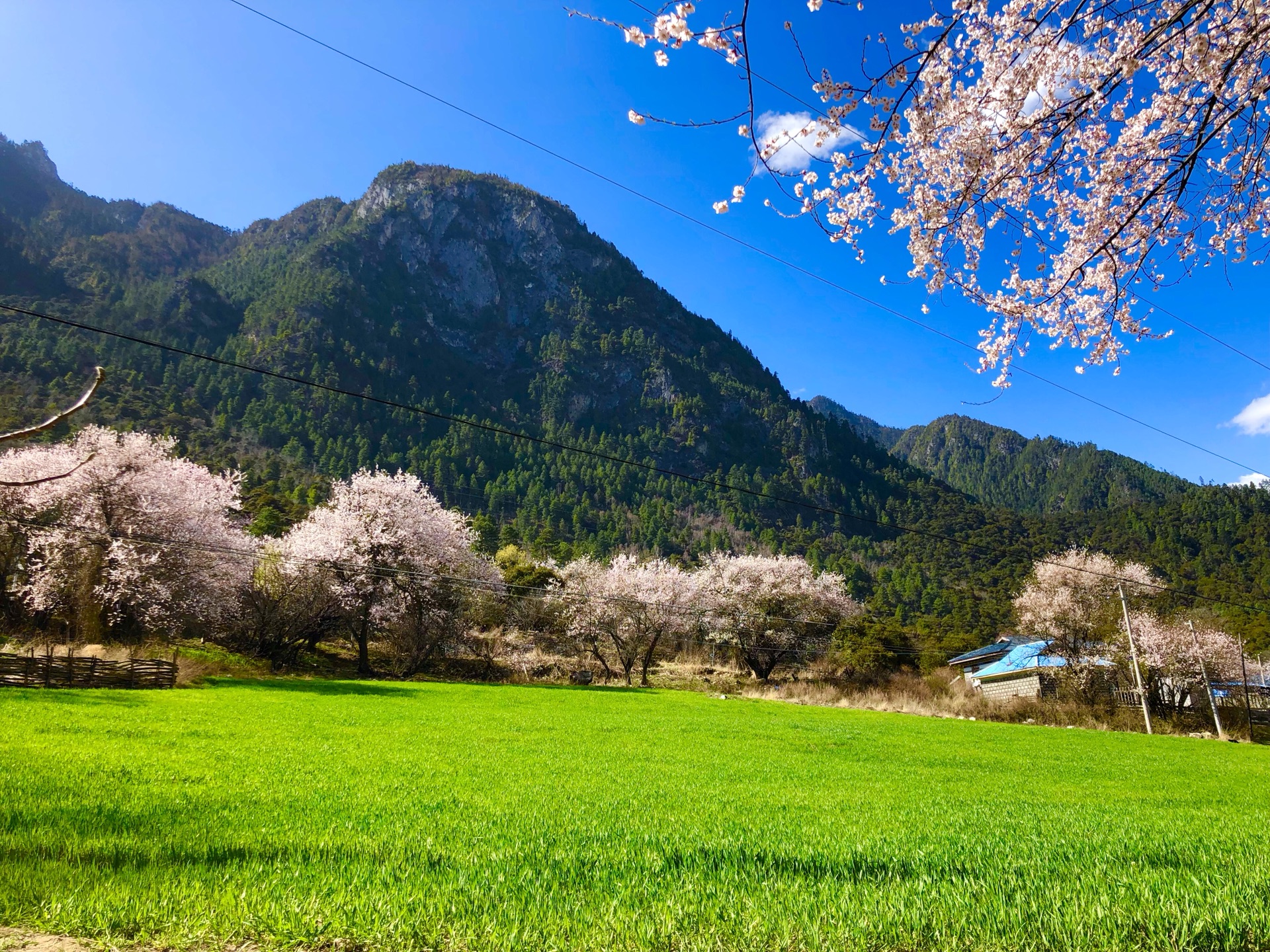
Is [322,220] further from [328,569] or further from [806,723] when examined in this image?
[806,723]

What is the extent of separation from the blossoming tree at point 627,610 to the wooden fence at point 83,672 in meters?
27.0

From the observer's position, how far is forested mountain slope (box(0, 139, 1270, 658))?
83250mm

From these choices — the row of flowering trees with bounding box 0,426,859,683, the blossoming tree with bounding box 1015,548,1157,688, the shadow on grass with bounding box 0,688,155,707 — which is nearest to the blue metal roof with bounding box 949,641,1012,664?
the blossoming tree with bounding box 1015,548,1157,688

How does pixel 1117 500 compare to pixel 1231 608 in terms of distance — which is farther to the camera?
pixel 1117 500

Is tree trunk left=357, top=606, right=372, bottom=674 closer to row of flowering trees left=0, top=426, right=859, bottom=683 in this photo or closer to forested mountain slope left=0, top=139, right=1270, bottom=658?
row of flowering trees left=0, top=426, right=859, bottom=683

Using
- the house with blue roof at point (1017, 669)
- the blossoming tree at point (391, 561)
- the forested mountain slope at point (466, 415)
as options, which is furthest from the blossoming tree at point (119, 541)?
the house with blue roof at point (1017, 669)

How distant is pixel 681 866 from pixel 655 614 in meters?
43.8

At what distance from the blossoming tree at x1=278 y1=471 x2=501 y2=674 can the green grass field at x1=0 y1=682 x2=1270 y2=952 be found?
2148cm

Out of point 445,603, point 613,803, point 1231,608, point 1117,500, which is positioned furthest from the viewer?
point 1117,500

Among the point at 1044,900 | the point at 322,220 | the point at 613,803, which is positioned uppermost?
the point at 322,220

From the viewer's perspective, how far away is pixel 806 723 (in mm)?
23453

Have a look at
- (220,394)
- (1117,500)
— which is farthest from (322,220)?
(1117,500)

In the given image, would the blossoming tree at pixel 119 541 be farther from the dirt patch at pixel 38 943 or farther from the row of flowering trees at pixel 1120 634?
the row of flowering trees at pixel 1120 634

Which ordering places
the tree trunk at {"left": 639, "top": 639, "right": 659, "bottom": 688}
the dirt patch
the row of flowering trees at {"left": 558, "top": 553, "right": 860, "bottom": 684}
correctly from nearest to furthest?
the dirt patch, the tree trunk at {"left": 639, "top": 639, "right": 659, "bottom": 688}, the row of flowering trees at {"left": 558, "top": 553, "right": 860, "bottom": 684}
